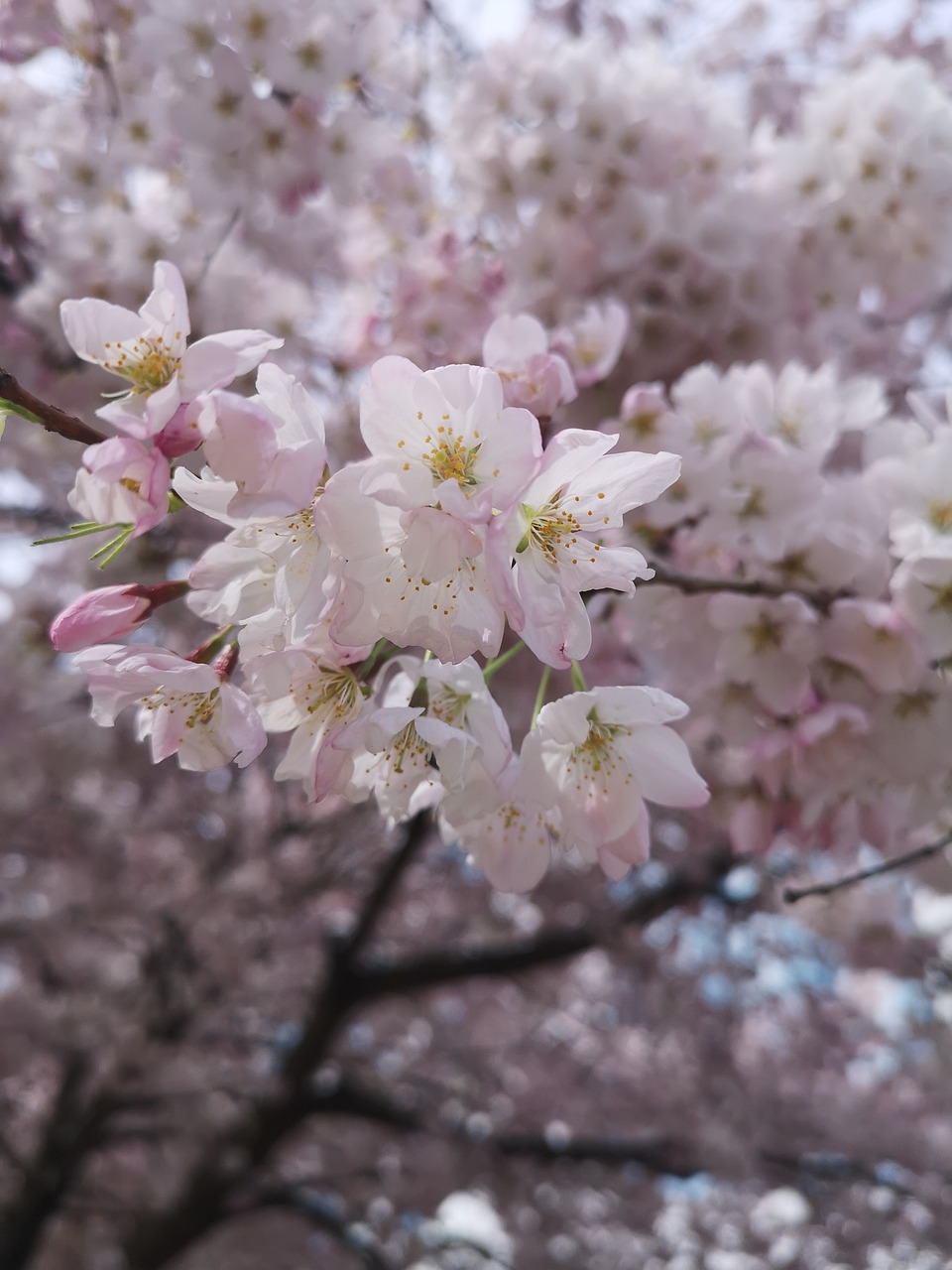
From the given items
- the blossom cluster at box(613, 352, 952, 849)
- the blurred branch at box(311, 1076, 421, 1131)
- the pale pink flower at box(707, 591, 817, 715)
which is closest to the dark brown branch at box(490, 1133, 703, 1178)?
the blurred branch at box(311, 1076, 421, 1131)

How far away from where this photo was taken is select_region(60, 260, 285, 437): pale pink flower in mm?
684

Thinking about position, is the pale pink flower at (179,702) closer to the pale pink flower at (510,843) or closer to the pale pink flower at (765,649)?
the pale pink flower at (510,843)

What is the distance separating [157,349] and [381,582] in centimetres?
32

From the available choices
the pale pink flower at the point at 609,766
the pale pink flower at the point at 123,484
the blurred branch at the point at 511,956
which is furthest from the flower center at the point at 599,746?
the blurred branch at the point at 511,956

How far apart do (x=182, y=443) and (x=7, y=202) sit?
7.69 ft

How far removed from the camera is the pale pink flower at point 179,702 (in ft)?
2.51

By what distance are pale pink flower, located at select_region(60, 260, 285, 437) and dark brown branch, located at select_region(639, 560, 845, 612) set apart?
1.91 ft

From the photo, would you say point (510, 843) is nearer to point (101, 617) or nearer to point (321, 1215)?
point (101, 617)

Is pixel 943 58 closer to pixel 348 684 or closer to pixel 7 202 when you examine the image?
pixel 7 202

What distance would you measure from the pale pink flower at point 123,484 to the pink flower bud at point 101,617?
98 millimetres

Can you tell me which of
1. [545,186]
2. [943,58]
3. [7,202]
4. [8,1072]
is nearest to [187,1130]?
[8,1072]

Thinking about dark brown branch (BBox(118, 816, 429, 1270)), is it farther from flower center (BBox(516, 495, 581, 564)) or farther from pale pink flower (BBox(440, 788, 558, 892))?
flower center (BBox(516, 495, 581, 564))

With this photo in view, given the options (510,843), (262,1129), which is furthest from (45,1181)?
(510,843)

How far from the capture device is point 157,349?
81 cm
